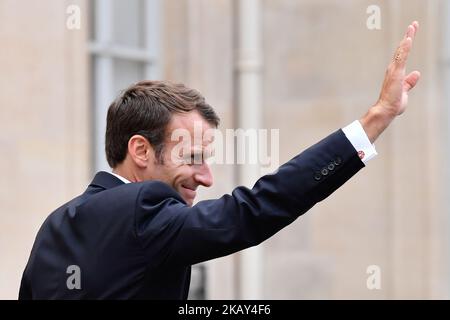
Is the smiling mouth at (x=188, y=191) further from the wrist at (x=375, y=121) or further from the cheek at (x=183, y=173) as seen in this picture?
the wrist at (x=375, y=121)

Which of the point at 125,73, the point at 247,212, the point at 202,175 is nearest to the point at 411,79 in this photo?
the point at 247,212

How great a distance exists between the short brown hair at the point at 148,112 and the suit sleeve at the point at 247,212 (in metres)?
0.33

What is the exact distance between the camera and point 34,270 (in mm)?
2689

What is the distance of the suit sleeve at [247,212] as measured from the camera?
7.79ft

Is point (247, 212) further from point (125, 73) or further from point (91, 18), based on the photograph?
point (125, 73)

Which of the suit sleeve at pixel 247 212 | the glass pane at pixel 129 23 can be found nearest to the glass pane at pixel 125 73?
the glass pane at pixel 129 23

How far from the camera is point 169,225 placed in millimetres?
2410

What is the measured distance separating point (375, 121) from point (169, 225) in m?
0.61

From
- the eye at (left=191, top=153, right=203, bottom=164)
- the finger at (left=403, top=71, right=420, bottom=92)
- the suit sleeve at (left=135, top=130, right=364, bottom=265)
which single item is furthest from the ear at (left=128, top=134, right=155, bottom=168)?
the finger at (left=403, top=71, right=420, bottom=92)

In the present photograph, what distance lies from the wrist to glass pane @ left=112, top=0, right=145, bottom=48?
4.54m

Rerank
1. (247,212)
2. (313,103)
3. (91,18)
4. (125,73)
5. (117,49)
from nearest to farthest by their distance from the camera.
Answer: (247,212) → (91,18) → (117,49) → (125,73) → (313,103)

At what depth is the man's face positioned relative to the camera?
2.69 m
